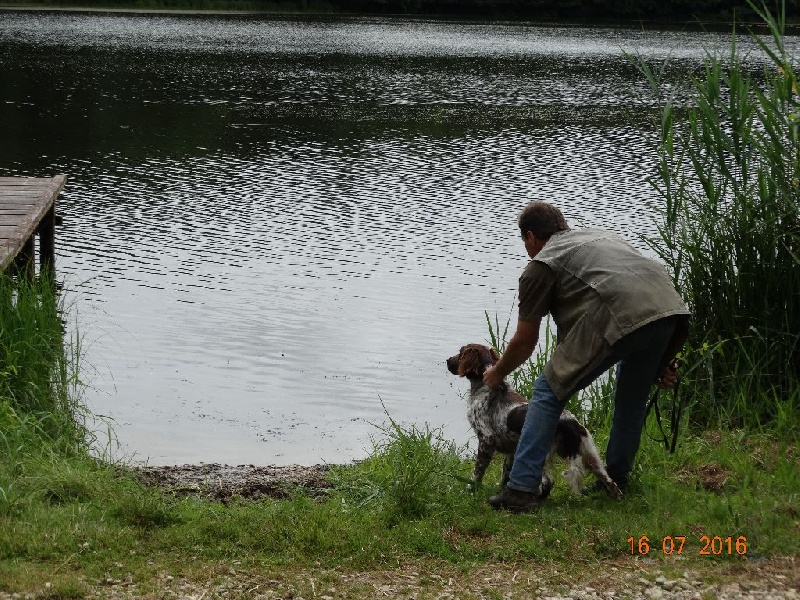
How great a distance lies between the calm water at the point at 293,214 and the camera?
399 inches

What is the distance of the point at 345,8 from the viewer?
71.8 meters

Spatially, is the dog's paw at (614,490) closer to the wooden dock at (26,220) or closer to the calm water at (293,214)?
the calm water at (293,214)

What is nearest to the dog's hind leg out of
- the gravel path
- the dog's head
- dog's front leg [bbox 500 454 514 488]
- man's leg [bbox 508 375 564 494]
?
man's leg [bbox 508 375 564 494]

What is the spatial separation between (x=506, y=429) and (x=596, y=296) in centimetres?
101

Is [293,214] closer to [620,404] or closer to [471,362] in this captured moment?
[471,362]

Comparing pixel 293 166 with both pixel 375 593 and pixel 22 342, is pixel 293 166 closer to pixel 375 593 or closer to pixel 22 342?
pixel 22 342

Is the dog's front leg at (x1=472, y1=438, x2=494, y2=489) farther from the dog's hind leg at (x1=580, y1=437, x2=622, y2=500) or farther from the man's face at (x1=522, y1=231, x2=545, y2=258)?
the man's face at (x1=522, y1=231, x2=545, y2=258)

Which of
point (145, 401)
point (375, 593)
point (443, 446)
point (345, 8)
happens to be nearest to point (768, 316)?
point (443, 446)

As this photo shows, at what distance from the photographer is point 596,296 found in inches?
218

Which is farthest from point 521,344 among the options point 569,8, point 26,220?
point 569,8

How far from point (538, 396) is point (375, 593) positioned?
56.5 inches

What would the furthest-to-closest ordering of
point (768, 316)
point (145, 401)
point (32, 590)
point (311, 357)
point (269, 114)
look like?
point (269, 114) → point (311, 357) → point (145, 401) → point (768, 316) → point (32, 590)

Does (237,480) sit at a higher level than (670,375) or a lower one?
lower
